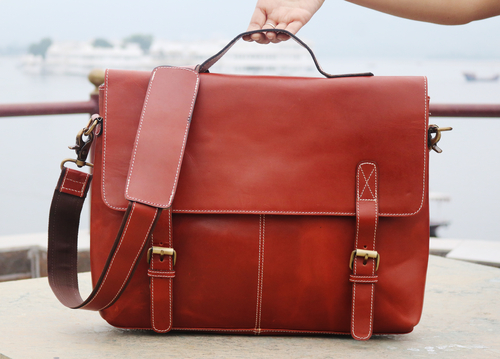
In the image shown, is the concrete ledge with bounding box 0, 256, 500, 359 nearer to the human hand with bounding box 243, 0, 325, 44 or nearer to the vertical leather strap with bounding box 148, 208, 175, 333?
the vertical leather strap with bounding box 148, 208, 175, 333

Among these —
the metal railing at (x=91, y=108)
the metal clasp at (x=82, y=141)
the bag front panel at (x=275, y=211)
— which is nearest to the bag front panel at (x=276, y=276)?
the bag front panel at (x=275, y=211)

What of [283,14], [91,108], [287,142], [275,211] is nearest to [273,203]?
[275,211]

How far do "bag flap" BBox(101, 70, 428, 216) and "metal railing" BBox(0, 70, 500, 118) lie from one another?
4.90ft

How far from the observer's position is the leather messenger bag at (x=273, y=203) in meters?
0.90

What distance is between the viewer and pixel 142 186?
85cm

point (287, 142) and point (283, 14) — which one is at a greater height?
point (283, 14)

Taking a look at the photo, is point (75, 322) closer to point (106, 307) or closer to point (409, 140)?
point (106, 307)

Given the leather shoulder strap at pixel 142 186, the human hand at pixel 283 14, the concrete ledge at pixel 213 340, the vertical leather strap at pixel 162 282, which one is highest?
the human hand at pixel 283 14

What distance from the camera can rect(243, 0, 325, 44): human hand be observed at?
3.69 ft

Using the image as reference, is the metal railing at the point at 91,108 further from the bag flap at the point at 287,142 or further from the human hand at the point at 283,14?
the bag flap at the point at 287,142

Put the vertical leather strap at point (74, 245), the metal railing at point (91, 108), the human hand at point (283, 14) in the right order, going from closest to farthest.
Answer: the vertical leather strap at point (74, 245) → the human hand at point (283, 14) → the metal railing at point (91, 108)

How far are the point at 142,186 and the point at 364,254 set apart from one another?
0.42m

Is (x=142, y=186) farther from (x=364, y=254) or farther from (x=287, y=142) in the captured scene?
(x=364, y=254)

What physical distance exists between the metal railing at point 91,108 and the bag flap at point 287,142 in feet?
4.90
